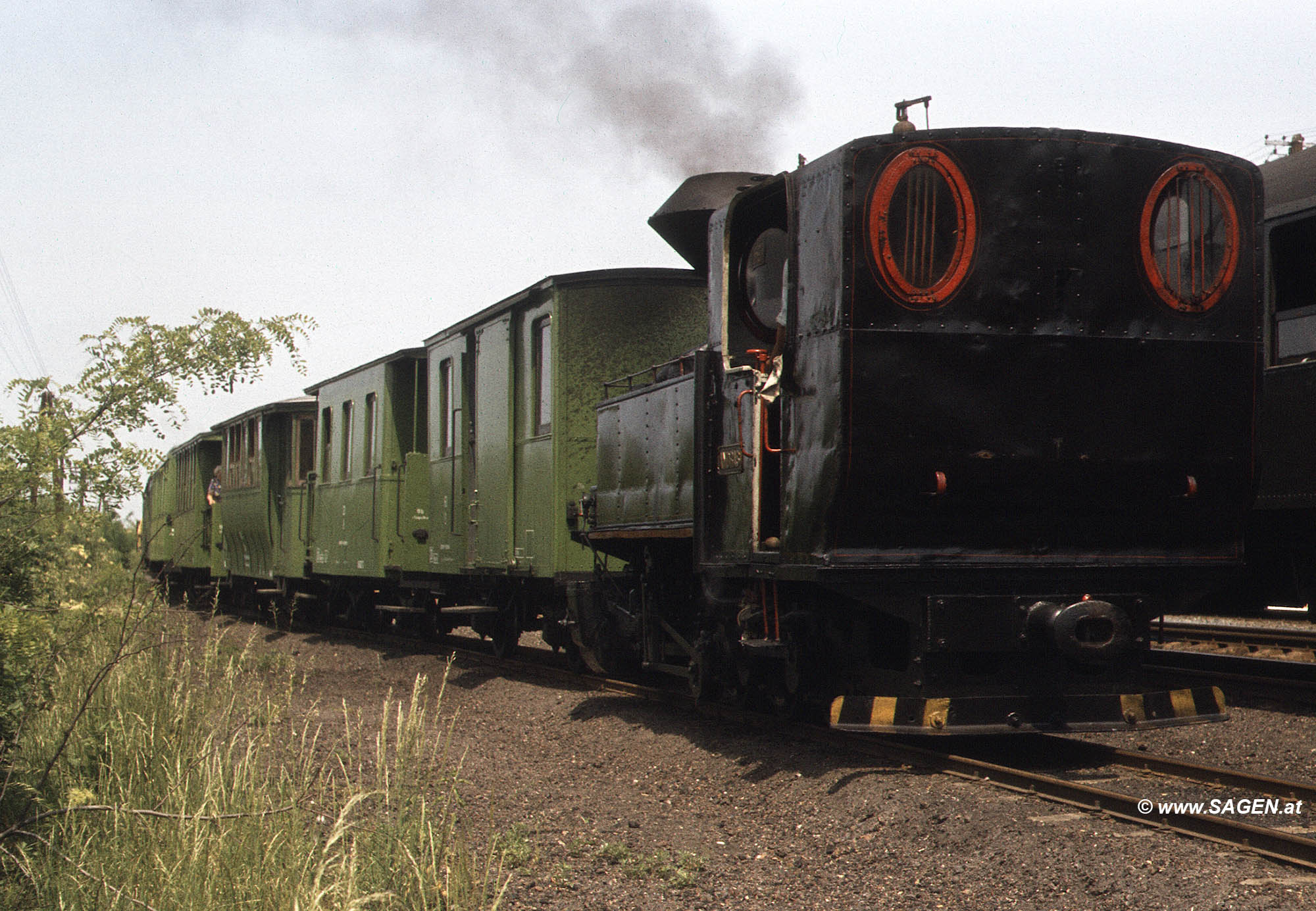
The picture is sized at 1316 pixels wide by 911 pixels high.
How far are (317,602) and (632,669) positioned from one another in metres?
11.4

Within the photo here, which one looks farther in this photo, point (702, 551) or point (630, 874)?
point (702, 551)

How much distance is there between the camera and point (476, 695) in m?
11.0

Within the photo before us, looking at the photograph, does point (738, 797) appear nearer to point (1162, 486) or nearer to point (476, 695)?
point (1162, 486)

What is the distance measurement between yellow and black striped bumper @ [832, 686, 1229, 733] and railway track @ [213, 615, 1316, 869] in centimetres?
23

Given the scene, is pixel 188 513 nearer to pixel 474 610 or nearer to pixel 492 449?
pixel 474 610

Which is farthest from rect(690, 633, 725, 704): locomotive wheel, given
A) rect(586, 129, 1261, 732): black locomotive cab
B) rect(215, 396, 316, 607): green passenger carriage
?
rect(215, 396, 316, 607): green passenger carriage

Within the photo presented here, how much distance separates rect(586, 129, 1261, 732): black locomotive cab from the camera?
6203 mm

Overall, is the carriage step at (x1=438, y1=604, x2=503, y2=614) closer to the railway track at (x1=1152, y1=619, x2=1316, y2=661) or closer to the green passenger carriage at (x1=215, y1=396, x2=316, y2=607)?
the railway track at (x1=1152, y1=619, x2=1316, y2=661)

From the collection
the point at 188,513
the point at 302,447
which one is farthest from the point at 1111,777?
the point at 188,513

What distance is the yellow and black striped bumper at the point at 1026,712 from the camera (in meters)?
6.12

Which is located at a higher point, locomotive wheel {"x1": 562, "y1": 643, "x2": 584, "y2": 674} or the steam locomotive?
the steam locomotive

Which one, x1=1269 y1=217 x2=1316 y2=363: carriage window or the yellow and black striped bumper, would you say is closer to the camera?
the yellow and black striped bumper

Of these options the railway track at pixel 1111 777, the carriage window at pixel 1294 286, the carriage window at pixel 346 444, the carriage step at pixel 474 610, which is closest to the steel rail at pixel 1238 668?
the carriage window at pixel 1294 286

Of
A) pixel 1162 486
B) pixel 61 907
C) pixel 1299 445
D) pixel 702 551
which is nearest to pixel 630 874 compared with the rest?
pixel 61 907
